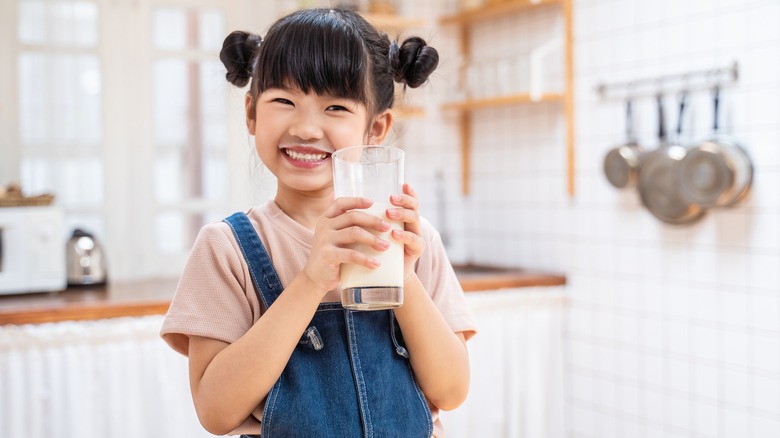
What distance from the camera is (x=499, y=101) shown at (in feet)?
10.3

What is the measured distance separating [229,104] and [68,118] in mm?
583

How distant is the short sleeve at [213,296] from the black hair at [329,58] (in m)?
0.20

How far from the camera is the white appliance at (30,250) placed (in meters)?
2.48

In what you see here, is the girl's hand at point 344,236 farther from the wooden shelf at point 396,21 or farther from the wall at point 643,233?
the wooden shelf at point 396,21

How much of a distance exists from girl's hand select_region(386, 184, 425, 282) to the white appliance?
1963 millimetres

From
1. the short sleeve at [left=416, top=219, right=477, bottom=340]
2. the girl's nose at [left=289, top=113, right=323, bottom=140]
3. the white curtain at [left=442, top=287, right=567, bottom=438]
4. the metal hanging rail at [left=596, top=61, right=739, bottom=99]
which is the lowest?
the white curtain at [left=442, top=287, right=567, bottom=438]

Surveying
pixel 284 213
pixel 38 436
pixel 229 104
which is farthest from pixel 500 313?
pixel 284 213

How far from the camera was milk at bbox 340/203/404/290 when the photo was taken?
0.84 m

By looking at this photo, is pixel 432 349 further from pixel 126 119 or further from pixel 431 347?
pixel 126 119

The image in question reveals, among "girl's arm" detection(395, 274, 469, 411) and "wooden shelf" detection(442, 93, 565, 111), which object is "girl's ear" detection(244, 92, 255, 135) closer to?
"girl's arm" detection(395, 274, 469, 411)

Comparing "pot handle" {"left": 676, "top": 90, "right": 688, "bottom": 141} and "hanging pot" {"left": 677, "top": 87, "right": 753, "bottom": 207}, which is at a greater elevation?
"pot handle" {"left": 676, "top": 90, "right": 688, "bottom": 141}

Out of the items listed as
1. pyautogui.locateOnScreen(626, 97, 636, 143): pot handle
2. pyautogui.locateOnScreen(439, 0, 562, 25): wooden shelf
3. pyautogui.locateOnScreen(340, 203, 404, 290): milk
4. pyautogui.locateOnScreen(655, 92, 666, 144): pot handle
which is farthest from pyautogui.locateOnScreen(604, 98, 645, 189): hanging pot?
pyautogui.locateOnScreen(340, 203, 404, 290): milk

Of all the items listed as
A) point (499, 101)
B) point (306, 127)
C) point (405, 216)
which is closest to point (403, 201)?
point (405, 216)

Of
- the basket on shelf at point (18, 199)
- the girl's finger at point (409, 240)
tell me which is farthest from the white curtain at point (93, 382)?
the girl's finger at point (409, 240)
